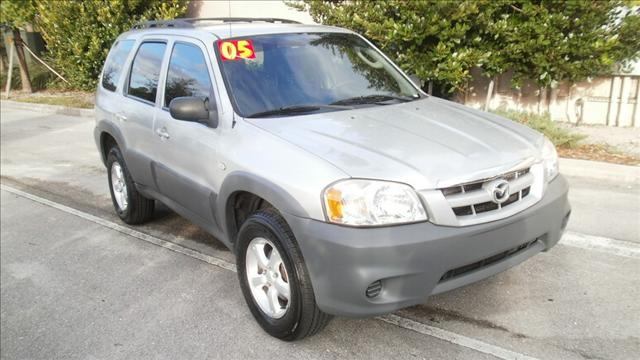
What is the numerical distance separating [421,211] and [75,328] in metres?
2.33

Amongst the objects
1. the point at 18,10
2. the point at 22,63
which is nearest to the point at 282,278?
the point at 18,10

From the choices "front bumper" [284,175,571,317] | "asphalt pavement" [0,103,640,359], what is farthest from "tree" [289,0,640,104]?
"front bumper" [284,175,571,317]

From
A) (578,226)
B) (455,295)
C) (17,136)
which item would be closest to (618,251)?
(578,226)

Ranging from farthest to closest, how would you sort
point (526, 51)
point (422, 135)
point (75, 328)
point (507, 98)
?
point (507, 98), point (526, 51), point (75, 328), point (422, 135)

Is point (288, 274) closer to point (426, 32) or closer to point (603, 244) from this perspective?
point (603, 244)

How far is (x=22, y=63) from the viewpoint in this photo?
52.2 feet

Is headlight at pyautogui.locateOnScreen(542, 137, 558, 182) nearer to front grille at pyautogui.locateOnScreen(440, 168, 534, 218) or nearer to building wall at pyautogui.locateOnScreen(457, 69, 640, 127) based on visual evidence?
front grille at pyautogui.locateOnScreen(440, 168, 534, 218)

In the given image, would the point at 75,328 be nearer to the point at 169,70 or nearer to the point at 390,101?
the point at 169,70

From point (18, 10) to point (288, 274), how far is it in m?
14.2

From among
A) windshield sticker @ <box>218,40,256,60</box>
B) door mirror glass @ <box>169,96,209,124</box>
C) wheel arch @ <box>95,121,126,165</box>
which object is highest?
windshield sticker @ <box>218,40,256,60</box>

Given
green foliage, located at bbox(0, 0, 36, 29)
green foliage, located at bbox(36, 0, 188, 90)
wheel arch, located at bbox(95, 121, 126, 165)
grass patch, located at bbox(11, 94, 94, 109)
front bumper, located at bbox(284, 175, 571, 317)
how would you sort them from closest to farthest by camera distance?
front bumper, located at bbox(284, 175, 571, 317) → wheel arch, located at bbox(95, 121, 126, 165) → green foliage, located at bbox(36, 0, 188, 90) → grass patch, located at bbox(11, 94, 94, 109) → green foliage, located at bbox(0, 0, 36, 29)

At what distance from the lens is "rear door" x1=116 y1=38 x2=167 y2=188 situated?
14.7 feet

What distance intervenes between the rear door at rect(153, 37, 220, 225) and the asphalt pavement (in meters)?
0.62

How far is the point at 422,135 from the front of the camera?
321cm
